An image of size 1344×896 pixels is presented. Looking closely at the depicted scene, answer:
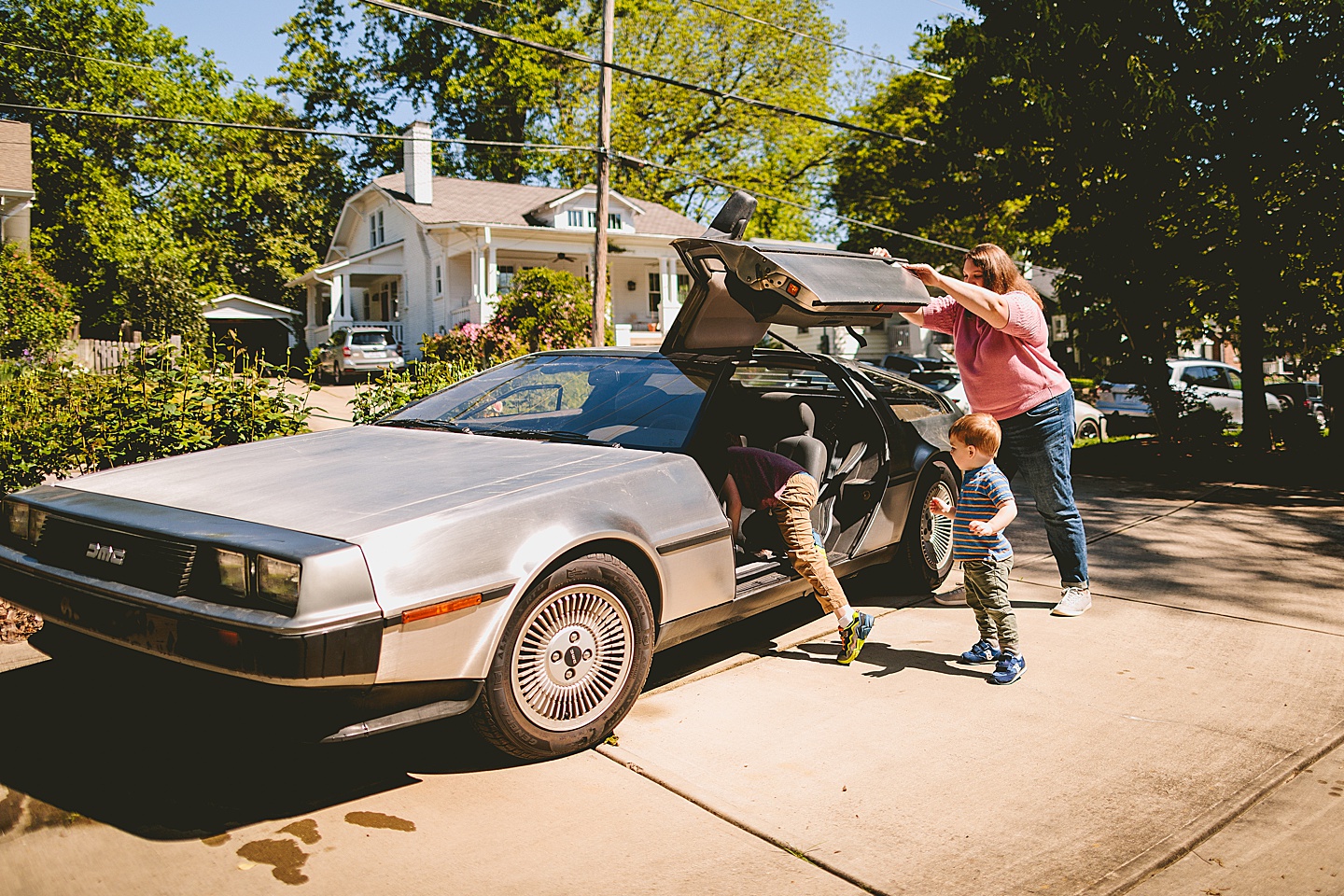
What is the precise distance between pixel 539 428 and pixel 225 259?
43.2 m

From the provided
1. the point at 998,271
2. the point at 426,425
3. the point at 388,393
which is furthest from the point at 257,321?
the point at 998,271

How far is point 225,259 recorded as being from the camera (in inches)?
1670

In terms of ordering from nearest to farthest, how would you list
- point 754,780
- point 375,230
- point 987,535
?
1. point 754,780
2. point 987,535
3. point 375,230

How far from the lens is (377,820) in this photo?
2938 mm

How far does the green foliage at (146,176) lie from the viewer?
33.2m

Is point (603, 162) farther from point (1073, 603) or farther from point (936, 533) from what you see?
point (1073, 603)

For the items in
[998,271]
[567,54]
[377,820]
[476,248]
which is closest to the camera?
[377,820]

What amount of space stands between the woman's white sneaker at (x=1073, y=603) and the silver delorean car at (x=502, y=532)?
909mm

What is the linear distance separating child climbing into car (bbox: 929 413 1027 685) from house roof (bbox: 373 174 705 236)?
84.1 feet

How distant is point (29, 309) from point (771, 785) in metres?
19.9

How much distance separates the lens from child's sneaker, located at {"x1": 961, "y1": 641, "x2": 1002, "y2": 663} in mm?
4344

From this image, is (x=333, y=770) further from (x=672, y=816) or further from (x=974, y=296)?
(x=974, y=296)

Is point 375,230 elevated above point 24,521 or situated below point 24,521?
above

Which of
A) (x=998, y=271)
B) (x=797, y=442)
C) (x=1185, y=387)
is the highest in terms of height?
(x=998, y=271)
